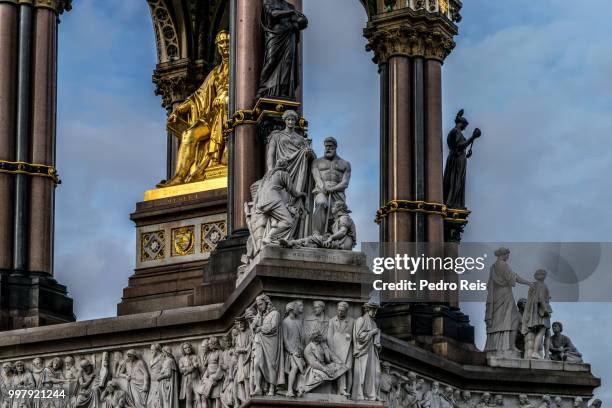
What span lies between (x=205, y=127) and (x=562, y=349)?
7.71 metres

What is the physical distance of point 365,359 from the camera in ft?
102

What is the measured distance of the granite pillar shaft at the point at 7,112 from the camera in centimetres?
3584

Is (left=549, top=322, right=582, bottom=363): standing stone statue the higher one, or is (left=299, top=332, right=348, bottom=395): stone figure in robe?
(left=549, top=322, right=582, bottom=363): standing stone statue

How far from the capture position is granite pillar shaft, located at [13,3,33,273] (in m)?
35.9

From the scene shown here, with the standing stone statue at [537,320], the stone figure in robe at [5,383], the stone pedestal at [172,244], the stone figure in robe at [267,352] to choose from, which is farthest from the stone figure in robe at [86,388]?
the standing stone statue at [537,320]

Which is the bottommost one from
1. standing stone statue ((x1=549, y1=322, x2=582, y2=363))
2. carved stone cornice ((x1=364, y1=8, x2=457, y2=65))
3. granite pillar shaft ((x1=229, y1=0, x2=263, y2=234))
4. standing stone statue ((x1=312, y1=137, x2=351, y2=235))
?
standing stone statue ((x1=549, y1=322, x2=582, y2=363))

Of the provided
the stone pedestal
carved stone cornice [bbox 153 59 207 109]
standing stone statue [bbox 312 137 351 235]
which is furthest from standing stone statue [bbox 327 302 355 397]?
carved stone cornice [bbox 153 59 207 109]

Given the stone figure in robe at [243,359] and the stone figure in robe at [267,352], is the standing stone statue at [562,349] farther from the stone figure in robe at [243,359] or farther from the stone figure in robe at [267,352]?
the stone figure in robe at [267,352]

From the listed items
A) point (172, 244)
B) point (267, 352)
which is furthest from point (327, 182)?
point (172, 244)

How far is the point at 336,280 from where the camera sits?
1233 inches

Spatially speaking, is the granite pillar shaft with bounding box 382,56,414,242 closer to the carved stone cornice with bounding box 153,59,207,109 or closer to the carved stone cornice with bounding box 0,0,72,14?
the carved stone cornice with bounding box 153,59,207,109

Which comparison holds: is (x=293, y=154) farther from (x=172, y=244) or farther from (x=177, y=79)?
(x=177, y=79)

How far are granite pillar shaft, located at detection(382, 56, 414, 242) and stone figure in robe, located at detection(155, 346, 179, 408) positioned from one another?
8635 millimetres

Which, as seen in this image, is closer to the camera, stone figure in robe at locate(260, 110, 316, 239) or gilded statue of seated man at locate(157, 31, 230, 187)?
stone figure in robe at locate(260, 110, 316, 239)
